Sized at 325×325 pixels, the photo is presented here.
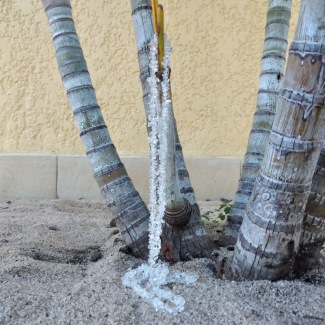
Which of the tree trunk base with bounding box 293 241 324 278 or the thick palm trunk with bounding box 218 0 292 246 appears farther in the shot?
the thick palm trunk with bounding box 218 0 292 246

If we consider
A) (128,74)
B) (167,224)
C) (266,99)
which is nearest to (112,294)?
(167,224)

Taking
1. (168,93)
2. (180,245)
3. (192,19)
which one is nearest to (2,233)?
(180,245)

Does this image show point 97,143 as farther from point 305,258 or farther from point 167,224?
point 305,258

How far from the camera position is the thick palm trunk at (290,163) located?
1.06 metres

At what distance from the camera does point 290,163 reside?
1.16 metres

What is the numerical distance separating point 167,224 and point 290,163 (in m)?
0.70

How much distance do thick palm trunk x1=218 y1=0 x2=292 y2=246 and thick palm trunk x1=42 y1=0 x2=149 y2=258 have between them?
1.81 feet

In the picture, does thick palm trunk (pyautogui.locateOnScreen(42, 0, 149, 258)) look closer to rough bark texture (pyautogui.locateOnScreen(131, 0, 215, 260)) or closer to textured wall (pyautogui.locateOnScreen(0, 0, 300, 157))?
rough bark texture (pyautogui.locateOnScreen(131, 0, 215, 260))

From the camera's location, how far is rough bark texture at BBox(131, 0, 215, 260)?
1650mm

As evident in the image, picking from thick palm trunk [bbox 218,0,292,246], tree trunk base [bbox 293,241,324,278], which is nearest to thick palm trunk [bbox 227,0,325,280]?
tree trunk base [bbox 293,241,324,278]

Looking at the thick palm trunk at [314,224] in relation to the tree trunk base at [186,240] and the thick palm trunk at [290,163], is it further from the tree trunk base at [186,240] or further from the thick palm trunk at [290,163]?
the tree trunk base at [186,240]

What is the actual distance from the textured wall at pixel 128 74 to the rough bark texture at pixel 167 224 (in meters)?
1.68

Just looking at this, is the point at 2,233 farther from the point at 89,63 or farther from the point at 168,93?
the point at 89,63

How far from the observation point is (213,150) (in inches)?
137
